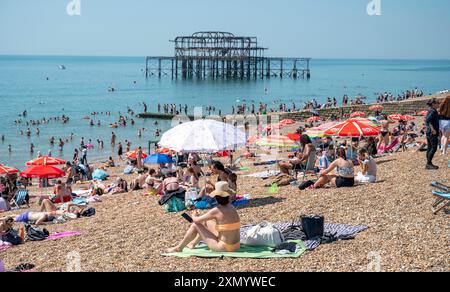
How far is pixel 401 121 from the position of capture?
23.8 metres

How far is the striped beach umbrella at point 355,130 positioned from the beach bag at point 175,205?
4303 millimetres

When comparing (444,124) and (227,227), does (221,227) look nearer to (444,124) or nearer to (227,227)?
(227,227)

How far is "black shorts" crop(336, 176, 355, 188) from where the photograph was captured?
10055 mm

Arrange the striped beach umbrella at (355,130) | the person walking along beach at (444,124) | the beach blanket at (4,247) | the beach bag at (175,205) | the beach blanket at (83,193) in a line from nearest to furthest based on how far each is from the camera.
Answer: the beach blanket at (4,247)
the beach bag at (175,205)
the person walking along beach at (444,124)
the striped beach umbrella at (355,130)
the beach blanket at (83,193)

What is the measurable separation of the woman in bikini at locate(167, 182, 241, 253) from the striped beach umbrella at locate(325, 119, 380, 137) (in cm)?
612

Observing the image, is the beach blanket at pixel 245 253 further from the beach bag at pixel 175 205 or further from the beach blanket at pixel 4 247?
the beach blanket at pixel 4 247

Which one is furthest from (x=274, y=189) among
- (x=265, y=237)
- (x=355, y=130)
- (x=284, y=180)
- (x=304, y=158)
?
(x=265, y=237)

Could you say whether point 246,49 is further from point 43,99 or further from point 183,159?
point 183,159

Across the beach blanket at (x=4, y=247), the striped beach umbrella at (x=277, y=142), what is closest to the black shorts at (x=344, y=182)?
the striped beach umbrella at (x=277, y=142)

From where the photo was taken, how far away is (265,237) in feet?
22.7

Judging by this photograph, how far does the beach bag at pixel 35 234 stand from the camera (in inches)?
356
